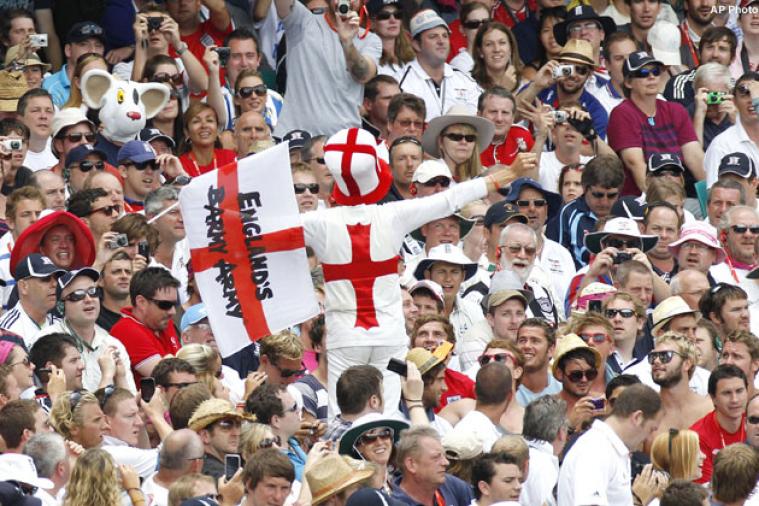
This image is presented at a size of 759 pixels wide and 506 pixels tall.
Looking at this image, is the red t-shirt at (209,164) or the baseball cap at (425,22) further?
the baseball cap at (425,22)

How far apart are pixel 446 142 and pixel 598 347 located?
317 cm

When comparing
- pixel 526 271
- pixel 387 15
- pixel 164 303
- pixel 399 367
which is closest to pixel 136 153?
pixel 164 303

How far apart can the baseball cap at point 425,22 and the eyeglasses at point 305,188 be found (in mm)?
3051

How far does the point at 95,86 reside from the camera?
1686cm

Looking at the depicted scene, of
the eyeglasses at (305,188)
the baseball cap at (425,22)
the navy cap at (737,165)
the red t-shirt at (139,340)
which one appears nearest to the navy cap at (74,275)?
the red t-shirt at (139,340)

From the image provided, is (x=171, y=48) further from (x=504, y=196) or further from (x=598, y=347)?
(x=598, y=347)

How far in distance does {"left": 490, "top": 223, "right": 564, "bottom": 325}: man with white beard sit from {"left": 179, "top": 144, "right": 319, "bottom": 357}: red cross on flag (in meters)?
2.09

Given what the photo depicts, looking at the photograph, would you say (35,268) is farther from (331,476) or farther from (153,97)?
(331,476)

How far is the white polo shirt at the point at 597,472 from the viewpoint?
11.7m

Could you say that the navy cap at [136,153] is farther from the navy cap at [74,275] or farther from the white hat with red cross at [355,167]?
the white hat with red cross at [355,167]

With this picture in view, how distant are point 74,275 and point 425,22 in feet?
18.8

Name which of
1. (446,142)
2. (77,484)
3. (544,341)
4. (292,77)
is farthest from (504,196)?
(77,484)

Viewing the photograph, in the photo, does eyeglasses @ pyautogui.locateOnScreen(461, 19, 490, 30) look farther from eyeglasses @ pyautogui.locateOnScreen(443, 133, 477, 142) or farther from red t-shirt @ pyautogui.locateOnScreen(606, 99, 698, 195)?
eyeglasses @ pyautogui.locateOnScreen(443, 133, 477, 142)

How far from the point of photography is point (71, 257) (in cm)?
1449
